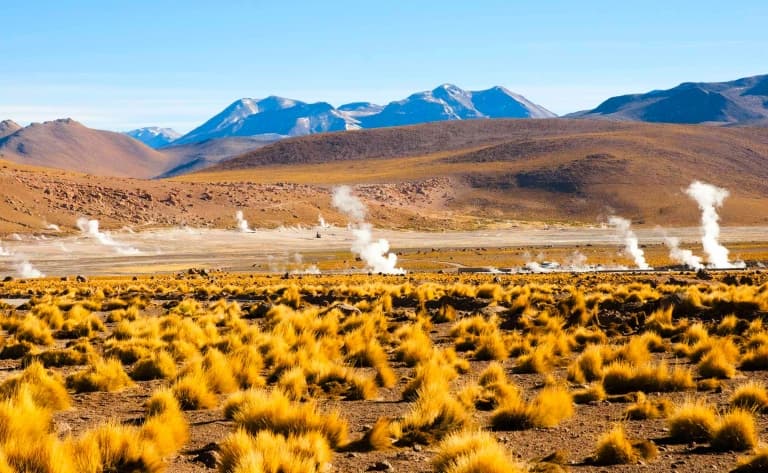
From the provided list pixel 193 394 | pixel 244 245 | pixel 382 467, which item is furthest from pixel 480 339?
pixel 244 245

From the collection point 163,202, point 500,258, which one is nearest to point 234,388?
point 500,258

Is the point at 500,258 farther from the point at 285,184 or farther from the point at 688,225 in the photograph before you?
the point at 285,184

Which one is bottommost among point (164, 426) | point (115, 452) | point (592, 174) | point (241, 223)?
point (241, 223)

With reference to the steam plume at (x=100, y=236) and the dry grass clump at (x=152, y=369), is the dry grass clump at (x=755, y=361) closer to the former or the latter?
the dry grass clump at (x=152, y=369)

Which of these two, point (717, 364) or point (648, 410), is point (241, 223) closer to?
point (717, 364)

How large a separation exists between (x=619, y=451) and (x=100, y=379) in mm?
7732

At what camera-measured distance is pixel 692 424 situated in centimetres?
802

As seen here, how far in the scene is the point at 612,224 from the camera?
123 metres

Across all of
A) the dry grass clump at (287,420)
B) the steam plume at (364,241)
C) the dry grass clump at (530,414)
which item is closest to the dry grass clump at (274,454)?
the dry grass clump at (287,420)

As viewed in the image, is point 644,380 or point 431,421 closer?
point 431,421

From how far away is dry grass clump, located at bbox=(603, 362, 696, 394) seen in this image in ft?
34.9

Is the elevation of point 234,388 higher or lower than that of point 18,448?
lower

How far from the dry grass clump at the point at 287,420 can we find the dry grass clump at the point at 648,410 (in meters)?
3.69

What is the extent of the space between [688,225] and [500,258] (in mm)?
64810
